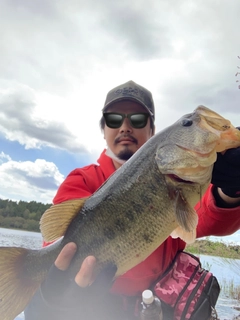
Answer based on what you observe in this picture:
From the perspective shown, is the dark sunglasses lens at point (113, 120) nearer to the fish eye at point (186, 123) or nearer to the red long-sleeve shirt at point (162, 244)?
the red long-sleeve shirt at point (162, 244)

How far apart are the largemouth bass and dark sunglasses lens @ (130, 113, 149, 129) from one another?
4.90 feet

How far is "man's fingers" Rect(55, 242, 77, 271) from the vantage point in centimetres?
243

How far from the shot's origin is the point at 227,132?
2279 mm

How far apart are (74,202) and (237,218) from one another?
5.57ft

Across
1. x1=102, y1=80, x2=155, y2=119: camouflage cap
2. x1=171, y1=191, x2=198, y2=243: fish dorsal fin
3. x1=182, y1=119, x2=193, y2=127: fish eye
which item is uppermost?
x1=102, y1=80, x2=155, y2=119: camouflage cap

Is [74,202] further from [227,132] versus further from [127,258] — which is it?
[227,132]

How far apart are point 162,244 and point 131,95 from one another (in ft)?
6.32

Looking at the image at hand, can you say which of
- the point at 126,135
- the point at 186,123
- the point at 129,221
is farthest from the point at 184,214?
the point at 126,135

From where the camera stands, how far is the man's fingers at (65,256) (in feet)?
7.97

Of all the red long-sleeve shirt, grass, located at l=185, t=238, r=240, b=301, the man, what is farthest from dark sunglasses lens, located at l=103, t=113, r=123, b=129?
grass, located at l=185, t=238, r=240, b=301

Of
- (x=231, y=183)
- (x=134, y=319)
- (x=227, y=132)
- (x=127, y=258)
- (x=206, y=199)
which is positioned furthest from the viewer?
(x=206, y=199)

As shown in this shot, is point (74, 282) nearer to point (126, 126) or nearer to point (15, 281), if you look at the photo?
point (15, 281)

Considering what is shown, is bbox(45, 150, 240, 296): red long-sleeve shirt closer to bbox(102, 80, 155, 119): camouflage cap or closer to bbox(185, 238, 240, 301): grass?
bbox(102, 80, 155, 119): camouflage cap

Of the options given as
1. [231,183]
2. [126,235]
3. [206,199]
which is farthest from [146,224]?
[206,199]
